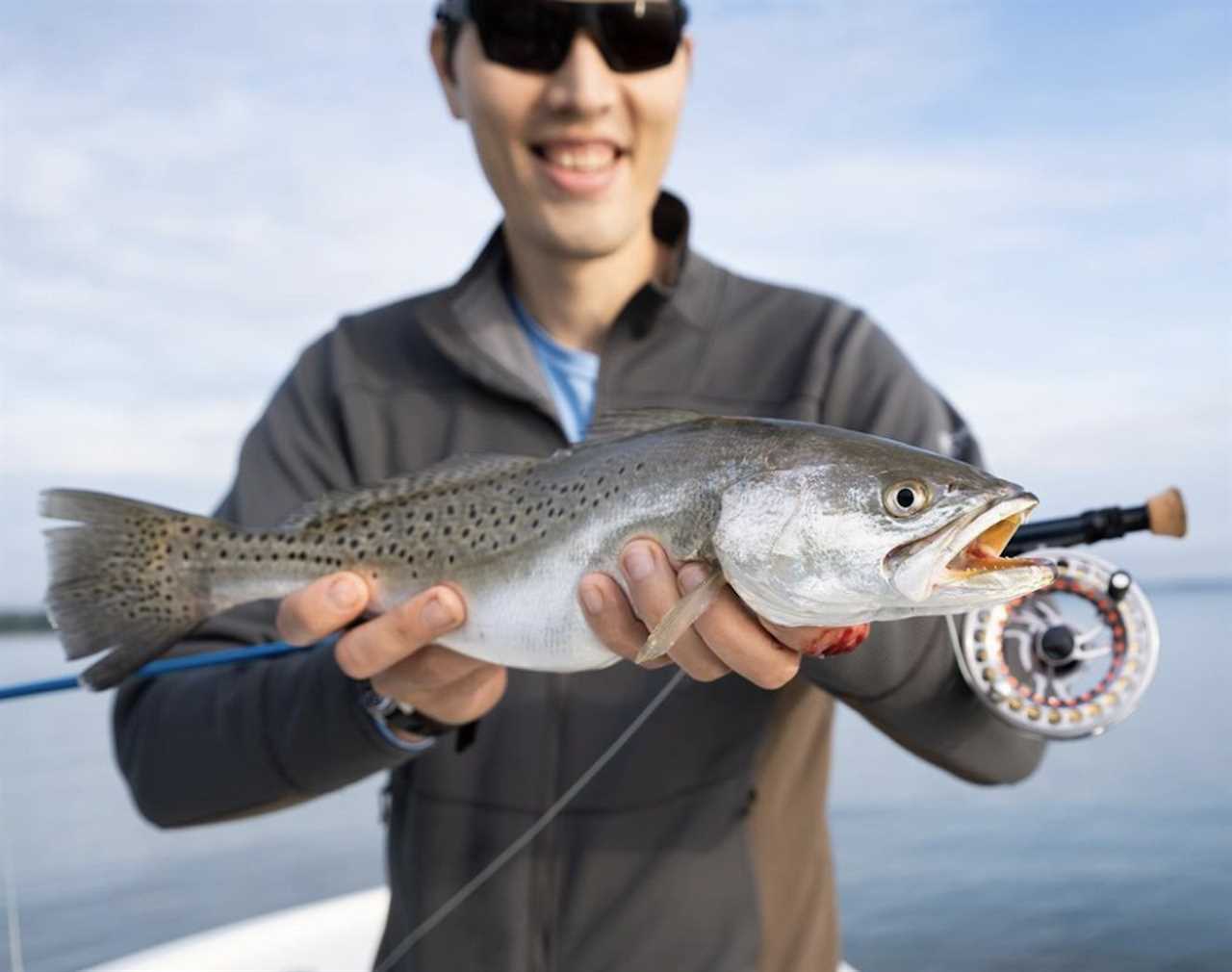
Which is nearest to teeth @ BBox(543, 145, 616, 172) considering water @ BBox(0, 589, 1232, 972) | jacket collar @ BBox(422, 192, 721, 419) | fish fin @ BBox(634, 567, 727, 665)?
jacket collar @ BBox(422, 192, 721, 419)

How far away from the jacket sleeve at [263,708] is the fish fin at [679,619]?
982 millimetres

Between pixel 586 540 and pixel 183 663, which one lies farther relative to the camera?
pixel 183 663

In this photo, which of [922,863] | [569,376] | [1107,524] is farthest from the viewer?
[922,863]

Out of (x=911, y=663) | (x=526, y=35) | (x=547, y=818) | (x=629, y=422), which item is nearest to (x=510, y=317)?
(x=526, y=35)

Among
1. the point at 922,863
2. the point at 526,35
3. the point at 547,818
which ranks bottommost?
the point at 922,863

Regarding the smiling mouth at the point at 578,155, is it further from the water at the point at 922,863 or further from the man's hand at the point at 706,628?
the water at the point at 922,863

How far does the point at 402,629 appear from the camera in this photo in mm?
2391

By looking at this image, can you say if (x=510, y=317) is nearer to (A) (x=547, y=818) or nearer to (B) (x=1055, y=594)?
(A) (x=547, y=818)

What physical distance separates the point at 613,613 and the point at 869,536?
21.1 inches

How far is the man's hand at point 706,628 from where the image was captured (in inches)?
81.5

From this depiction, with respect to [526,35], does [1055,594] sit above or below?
below

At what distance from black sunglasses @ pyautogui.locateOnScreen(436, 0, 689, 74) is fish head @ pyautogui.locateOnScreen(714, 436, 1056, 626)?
5.07 ft

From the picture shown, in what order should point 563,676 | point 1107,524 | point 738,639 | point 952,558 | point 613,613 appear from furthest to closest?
point 563,676 < point 1107,524 < point 613,613 < point 738,639 < point 952,558

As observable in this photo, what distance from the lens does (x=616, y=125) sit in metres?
3.09
